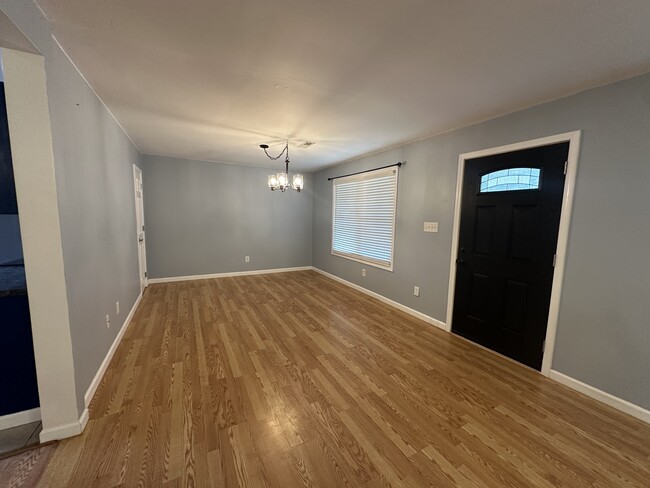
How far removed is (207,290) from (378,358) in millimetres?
3438

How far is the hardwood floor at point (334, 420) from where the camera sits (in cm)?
141

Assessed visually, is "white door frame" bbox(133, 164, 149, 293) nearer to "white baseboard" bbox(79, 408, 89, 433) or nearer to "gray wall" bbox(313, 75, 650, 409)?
"white baseboard" bbox(79, 408, 89, 433)

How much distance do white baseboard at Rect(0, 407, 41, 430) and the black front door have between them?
12.7ft

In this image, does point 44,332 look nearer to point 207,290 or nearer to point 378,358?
point 378,358

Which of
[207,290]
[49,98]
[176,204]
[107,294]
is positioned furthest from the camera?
[176,204]

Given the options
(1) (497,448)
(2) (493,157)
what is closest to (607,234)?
(2) (493,157)

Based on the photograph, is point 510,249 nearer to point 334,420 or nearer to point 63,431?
point 334,420

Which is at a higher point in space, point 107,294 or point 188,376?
point 107,294

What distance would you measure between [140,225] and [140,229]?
0.24ft

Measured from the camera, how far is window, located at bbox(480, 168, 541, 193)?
2416 millimetres

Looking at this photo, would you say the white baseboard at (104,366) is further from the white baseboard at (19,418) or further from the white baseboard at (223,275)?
the white baseboard at (223,275)

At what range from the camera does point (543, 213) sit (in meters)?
2.34

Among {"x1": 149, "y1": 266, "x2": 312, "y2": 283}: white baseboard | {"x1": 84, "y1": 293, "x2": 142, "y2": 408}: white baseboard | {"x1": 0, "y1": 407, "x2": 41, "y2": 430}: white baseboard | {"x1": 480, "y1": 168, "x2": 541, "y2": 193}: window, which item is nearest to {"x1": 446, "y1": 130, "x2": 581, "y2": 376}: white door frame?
{"x1": 480, "y1": 168, "x2": 541, "y2": 193}: window

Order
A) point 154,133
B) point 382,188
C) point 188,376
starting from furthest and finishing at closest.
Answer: point 382,188 < point 154,133 < point 188,376
